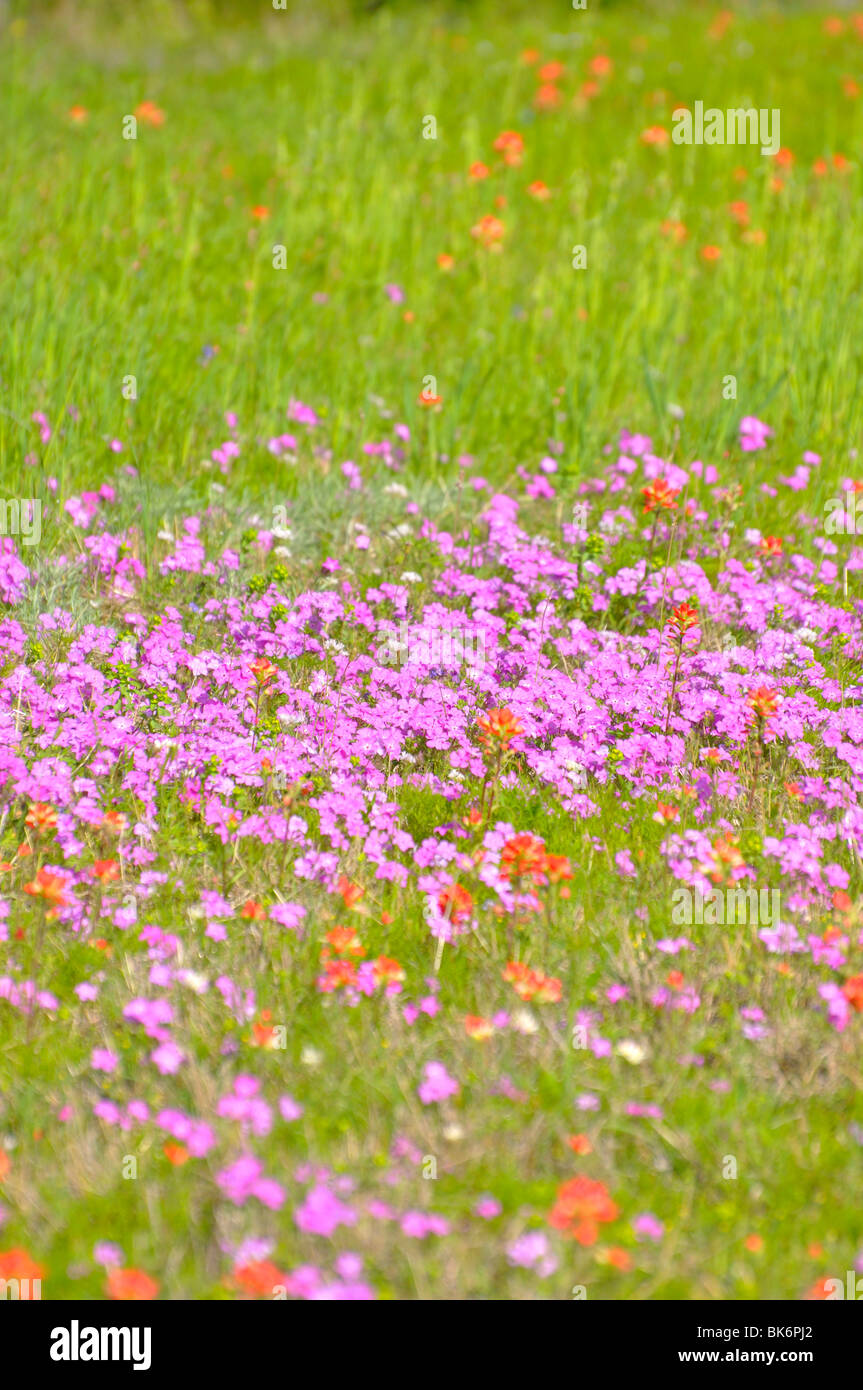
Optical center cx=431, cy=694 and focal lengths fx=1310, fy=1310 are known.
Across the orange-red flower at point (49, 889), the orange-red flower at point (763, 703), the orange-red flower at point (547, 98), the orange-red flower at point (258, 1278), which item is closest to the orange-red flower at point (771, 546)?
the orange-red flower at point (763, 703)

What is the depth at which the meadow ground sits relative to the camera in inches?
119

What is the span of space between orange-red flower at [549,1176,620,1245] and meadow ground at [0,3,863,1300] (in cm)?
1

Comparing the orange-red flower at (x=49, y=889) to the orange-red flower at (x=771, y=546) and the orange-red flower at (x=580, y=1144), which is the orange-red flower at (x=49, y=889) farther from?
the orange-red flower at (x=771, y=546)

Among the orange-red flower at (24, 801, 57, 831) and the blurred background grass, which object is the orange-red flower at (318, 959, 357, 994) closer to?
the orange-red flower at (24, 801, 57, 831)

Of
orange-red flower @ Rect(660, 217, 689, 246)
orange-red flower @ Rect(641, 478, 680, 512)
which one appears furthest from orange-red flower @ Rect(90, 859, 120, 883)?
orange-red flower @ Rect(660, 217, 689, 246)

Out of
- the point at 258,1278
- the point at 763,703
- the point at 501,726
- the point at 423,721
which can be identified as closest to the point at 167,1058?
the point at 258,1278

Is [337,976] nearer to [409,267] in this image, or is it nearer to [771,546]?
[771,546]

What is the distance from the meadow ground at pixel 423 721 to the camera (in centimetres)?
302

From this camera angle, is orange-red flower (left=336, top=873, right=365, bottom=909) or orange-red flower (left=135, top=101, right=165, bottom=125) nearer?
orange-red flower (left=336, top=873, right=365, bottom=909)

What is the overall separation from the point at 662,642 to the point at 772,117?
25.9 ft

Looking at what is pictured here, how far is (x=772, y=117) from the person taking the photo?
1128 cm

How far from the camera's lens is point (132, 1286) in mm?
2582

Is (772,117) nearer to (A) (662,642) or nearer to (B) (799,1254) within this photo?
(A) (662,642)

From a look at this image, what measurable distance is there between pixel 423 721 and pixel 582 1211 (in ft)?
6.92
